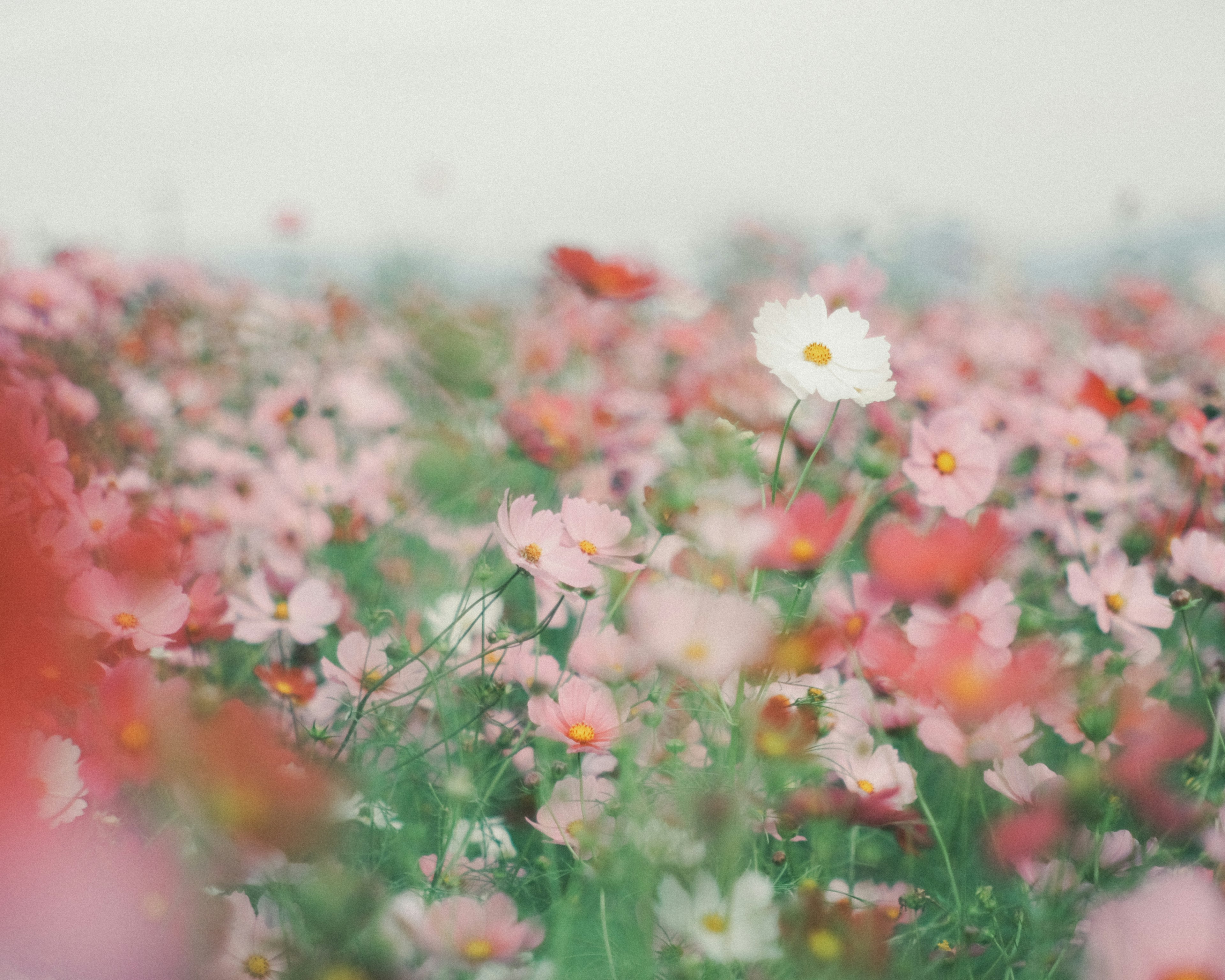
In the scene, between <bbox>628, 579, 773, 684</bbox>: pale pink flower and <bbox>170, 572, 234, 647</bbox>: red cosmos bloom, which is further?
<bbox>170, 572, 234, 647</bbox>: red cosmos bloom

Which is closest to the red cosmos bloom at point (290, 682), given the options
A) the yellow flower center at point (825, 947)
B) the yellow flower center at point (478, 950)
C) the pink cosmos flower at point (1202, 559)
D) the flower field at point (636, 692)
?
the flower field at point (636, 692)

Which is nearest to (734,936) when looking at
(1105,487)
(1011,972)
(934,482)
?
(1011,972)

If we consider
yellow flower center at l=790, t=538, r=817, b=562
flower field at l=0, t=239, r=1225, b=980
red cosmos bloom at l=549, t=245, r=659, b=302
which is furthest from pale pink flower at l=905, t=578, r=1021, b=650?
red cosmos bloom at l=549, t=245, r=659, b=302

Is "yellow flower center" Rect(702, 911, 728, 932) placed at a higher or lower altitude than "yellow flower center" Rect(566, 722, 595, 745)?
lower

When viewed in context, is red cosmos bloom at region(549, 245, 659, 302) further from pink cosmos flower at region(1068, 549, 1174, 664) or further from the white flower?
the white flower

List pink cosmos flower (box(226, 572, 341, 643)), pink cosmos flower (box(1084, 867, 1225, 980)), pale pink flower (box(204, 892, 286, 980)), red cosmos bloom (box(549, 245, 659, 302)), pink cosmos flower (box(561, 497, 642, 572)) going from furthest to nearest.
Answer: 1. red cosmos bloom (box(549, 245, 659, 302))
2. pink cosmos flower (box(226, 572, 341, 643))
3. pink cosmos flower (box(561, 497, 642, 572))
4. pale pink flower (box(204, 892, 286, 980))
5. pink cosmos flower (box(1084, 867, 1225, 980))

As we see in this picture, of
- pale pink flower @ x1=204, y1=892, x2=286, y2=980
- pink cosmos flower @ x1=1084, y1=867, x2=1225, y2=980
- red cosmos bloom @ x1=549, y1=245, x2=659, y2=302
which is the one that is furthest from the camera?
red cosmos bloom @ x1=549, y1=245, x2=659, y2=302

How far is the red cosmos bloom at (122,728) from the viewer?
37 centimetres

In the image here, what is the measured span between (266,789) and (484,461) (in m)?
0.74

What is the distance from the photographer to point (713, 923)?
1.21ft

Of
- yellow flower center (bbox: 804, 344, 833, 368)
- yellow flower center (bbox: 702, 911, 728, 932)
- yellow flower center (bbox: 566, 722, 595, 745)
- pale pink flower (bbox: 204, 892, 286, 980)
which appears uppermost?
yellow flower center (bbox: 804, 344, 833, 368)

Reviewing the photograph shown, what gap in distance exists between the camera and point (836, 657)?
19.4 inches

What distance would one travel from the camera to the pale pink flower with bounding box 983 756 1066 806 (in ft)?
1.51

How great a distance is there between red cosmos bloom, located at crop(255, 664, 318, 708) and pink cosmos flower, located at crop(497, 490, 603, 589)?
0.19m
